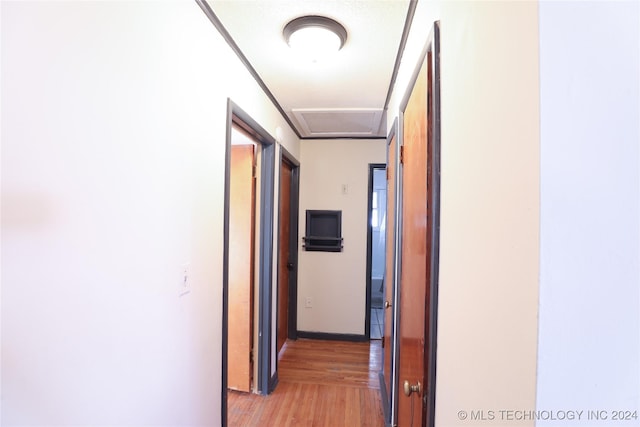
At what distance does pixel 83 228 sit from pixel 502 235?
0.95 metres

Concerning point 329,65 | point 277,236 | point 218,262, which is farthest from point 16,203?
point 277,236

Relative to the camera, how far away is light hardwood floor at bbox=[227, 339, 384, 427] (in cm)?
197

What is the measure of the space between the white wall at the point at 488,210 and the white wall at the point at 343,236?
2463 millimetres

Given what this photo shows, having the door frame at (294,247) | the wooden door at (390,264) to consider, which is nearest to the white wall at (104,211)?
the wooden door at (390,264)

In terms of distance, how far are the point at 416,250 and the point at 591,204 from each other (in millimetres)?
720

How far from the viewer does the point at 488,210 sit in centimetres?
54

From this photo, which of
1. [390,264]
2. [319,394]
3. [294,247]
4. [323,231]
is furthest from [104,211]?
[323,231]

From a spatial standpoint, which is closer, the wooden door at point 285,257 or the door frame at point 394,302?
the door frame at point 394,302

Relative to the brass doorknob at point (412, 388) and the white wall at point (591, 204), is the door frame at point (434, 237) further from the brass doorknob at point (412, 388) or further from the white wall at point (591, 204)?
the white wall at point (591, 204)

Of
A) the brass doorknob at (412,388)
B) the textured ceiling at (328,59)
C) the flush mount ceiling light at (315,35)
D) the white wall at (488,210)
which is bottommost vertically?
the brass doorknob at (412,388)

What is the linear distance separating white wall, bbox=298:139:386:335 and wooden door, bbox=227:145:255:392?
1.16 m

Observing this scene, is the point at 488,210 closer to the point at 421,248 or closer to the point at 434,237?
the point at 434,237

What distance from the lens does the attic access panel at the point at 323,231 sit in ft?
10.8

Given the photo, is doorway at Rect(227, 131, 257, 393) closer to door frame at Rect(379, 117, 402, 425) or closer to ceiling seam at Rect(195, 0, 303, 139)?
ceiling seam at Rect(195, 0, 303, 139)
